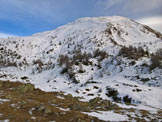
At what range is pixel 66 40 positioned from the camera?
90938mm

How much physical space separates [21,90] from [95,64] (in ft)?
96.1

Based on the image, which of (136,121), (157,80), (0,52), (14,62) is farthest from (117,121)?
(0,52)

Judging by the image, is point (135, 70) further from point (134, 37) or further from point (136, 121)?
point (134, 37)

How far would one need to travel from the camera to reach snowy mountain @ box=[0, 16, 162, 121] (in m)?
20.6

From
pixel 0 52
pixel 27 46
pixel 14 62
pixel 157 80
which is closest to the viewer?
pixel 157 80

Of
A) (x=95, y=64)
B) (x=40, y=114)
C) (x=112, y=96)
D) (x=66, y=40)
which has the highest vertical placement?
(x=66, y=40)

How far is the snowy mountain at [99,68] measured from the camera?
67.5 feet

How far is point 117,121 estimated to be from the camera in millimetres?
8297

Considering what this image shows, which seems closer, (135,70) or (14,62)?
(135,70)

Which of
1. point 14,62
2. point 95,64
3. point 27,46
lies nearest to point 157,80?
point 95,64

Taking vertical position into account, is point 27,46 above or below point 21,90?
above

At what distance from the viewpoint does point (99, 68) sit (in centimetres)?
3909

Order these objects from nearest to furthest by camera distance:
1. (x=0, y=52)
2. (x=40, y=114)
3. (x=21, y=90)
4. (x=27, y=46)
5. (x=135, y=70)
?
1. (x=40, y=114)
2. (x=21, y=90)
3. (x=135, y=70)
4. (x=0, y=52)
5. (x=27, y=46)

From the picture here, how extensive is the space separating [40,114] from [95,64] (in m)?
34.3
